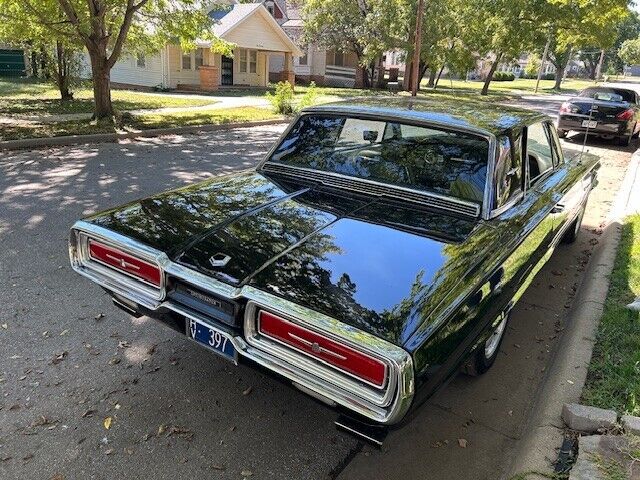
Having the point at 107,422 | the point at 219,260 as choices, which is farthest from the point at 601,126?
the point at 107,422

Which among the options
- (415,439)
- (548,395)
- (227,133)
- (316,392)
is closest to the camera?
(316,392)

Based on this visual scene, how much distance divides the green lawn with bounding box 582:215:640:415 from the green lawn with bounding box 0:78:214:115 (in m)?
14.6

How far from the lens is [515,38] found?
2762cm

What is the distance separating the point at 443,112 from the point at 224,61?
28824 mm

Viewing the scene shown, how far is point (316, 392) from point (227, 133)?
11943mm

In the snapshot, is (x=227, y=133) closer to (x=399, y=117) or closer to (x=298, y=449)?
(x=399, y=117)

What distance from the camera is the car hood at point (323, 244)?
7.37 ft

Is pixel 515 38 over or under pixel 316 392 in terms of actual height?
over

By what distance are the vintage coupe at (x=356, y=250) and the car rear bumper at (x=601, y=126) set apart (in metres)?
10.5

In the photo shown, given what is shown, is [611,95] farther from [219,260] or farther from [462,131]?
[219,260]

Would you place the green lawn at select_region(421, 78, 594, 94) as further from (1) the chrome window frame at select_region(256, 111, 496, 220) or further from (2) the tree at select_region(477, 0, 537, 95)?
(1) the chrome window frame at select_region(256, 111, 496, 220)

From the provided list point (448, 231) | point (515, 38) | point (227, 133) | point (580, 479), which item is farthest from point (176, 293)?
point (515, 38)

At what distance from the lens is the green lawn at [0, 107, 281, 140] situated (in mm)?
10945

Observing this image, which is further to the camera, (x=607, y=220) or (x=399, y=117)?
(x=607, y=220)
